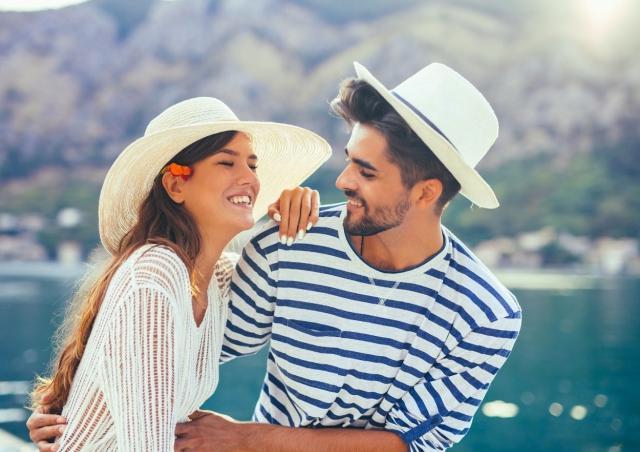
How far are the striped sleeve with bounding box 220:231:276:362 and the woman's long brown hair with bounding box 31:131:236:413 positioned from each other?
0.21 metres

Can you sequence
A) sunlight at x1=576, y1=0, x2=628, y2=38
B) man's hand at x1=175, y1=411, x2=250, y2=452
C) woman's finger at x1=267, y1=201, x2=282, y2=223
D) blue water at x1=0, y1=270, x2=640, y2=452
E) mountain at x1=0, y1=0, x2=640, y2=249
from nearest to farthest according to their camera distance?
man's hand at x1=175, y1=411, x2=250, y2=452
woman's finger at x1=267, y1=201, x2=282, y2=223
blue water at x1=0, y1=270, x2=640, y2=452
mountain at x1=0, y1=0, x2=640, y2=249
sunlight at x1=576, y1=0, x2=628, y2=38

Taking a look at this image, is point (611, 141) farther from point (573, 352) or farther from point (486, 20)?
point (573, 352)

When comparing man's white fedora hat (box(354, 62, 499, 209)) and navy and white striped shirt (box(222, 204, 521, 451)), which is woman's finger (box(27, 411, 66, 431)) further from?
man's white fedora hat (box(354, 62, 499, 209))

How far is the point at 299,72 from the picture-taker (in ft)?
Answer: 264

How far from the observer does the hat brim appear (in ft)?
7.04

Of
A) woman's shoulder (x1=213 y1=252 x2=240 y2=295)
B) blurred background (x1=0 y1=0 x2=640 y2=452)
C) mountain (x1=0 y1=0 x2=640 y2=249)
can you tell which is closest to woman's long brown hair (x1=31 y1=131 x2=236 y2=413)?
woman's shoulder (x1=213 y1=252 x2=240 y2=295)

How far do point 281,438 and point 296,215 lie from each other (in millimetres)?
619

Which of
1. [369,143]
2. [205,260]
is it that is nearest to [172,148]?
[205,260]

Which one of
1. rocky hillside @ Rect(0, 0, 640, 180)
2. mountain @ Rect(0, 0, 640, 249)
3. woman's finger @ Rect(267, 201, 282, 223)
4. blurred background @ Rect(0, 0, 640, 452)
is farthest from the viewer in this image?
rocky hillside @ Rect(0, 0, 640, 180)

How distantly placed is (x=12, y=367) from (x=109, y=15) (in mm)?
64319

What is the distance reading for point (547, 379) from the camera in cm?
2861

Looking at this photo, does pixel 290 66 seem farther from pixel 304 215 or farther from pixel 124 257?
pixel 124 257

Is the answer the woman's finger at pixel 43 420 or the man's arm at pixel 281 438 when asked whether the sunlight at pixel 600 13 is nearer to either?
the man's arm at pixel 281 438

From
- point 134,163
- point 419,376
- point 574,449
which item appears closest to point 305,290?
point 419,376
